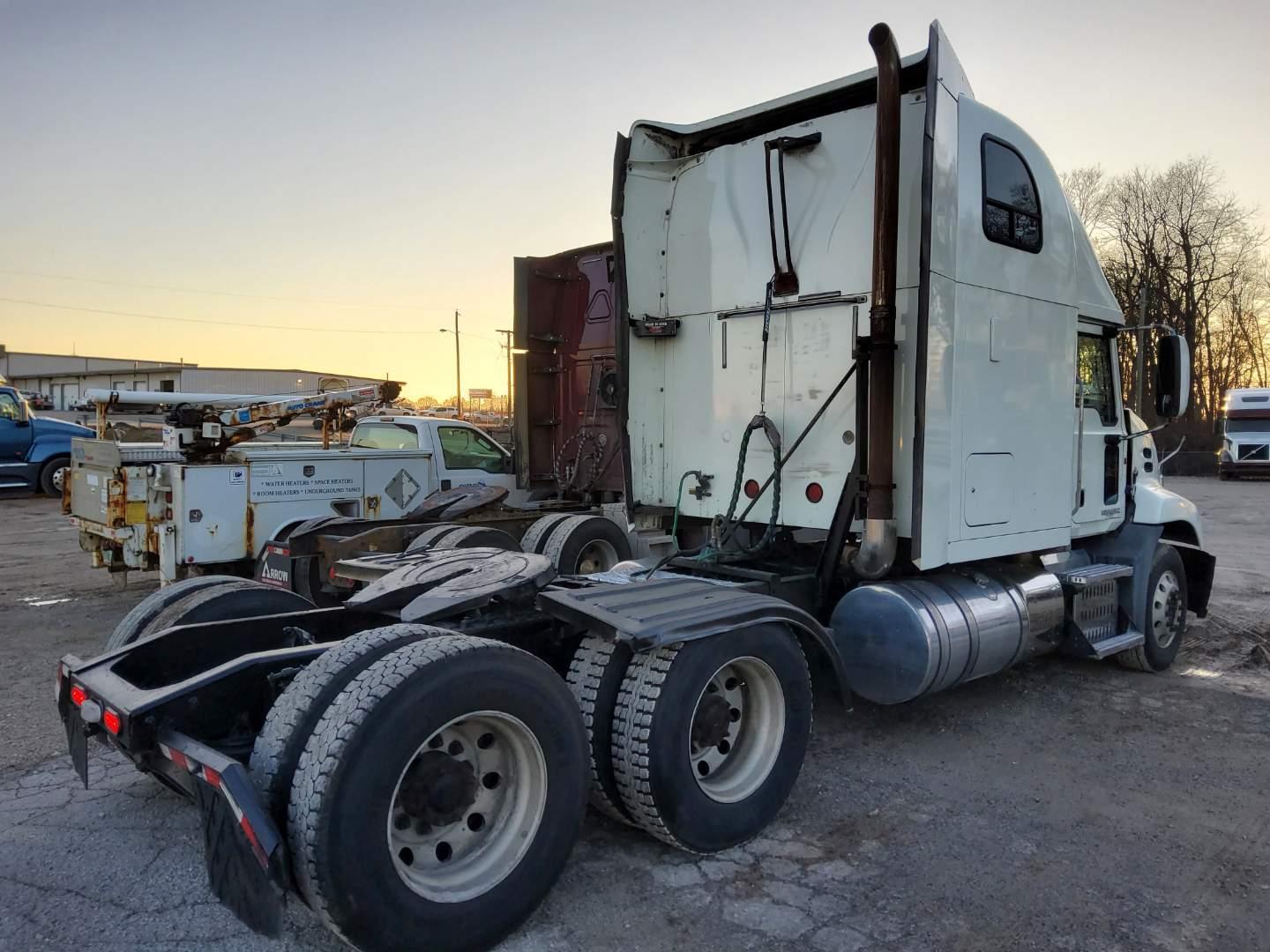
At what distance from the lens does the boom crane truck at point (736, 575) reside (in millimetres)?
2750

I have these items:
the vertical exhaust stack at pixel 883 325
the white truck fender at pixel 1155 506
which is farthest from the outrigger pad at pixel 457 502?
the white truck fender at pixel 1155 506

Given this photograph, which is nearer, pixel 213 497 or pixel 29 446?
pixel 213 497

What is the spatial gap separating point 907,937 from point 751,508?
2.69 metres

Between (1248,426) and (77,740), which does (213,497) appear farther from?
(1248,426)

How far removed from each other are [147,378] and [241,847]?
7203 centimetres

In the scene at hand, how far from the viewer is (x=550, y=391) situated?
9.05 m

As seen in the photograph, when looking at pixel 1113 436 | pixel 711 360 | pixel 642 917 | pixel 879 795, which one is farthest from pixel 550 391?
pixel 642 917

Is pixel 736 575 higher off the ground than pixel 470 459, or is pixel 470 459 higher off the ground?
pixel 470 459

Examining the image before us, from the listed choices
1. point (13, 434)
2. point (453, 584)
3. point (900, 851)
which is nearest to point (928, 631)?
point (900, 851)

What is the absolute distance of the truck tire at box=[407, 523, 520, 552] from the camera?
681 centimetres

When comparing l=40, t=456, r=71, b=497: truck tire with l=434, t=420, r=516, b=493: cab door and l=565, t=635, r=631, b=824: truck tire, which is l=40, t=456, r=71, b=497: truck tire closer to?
l=434, t=420, r=516, b=493: cab door

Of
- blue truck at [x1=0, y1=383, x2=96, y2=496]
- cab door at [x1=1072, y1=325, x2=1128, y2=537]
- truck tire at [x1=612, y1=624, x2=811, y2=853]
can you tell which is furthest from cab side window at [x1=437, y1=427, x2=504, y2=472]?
blue truck at [x1=0, y1=383, x2=96, y2=496]

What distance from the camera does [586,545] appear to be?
800 centimetres

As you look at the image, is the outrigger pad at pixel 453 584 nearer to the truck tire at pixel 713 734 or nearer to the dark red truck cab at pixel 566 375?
the truck tire at pixel 713 734
